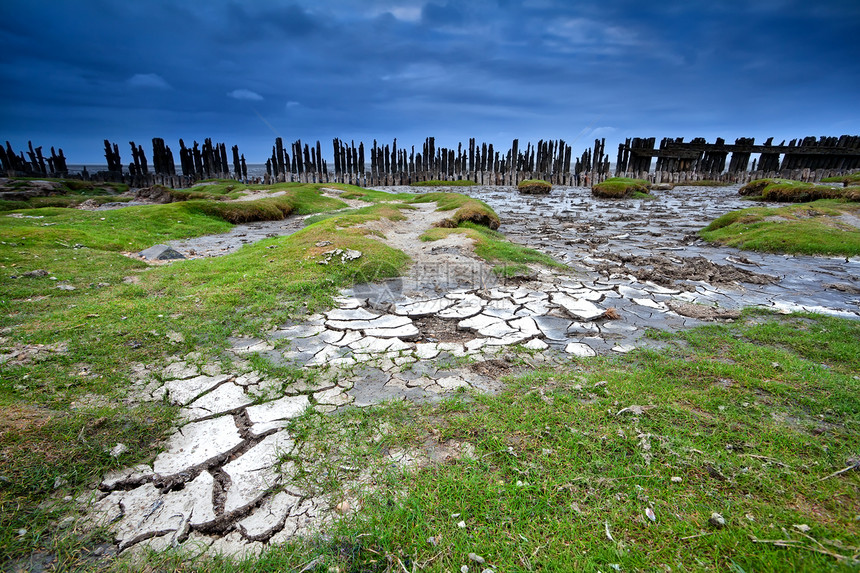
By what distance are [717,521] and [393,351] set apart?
277 centimetres

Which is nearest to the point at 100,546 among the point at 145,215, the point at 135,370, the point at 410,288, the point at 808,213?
the point at 135,370

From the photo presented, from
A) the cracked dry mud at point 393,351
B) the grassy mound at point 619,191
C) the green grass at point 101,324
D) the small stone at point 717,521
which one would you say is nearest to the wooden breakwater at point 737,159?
the grassy mound at point 619,191

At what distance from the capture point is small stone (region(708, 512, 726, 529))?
1848mm

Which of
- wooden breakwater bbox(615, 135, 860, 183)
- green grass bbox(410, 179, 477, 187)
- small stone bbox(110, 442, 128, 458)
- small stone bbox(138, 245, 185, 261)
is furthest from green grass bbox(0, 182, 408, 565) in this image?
wooden breakwater bbox(615, 135, 860, 183)

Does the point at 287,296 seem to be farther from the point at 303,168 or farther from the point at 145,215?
→ the point at 303,168

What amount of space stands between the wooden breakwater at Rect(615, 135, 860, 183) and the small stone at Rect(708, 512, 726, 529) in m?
34.5

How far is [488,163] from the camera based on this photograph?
3559cm

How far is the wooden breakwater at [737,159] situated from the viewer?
→ 28203 millimetres

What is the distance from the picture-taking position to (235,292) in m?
5.16

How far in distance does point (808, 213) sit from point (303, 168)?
32580 millimetres

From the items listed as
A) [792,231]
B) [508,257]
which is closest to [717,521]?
[508,257]

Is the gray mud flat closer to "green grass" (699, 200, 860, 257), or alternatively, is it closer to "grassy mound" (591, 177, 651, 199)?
"green grass" (699, 200, 860, 257)

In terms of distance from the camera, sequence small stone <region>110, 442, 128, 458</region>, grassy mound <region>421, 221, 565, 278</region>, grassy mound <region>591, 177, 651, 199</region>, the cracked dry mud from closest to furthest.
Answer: the cracked dry mud → small stone <region>110, 442, 128, 458</region> → grassy mound <region>421, 221, 565, 278</region> → grassy mound <region>591, 177, 651, 199</region>

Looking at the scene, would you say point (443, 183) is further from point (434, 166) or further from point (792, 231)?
point (792, 231)
